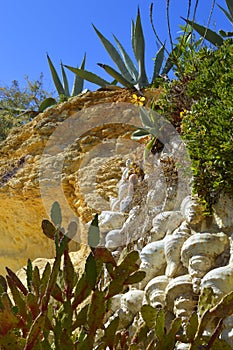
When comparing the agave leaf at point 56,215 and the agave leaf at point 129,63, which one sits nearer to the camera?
the agave leaf at point 56,215

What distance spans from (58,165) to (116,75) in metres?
1.41

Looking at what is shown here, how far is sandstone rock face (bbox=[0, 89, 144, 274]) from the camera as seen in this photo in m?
4.64

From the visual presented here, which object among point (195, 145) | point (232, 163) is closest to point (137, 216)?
point (195, 145)

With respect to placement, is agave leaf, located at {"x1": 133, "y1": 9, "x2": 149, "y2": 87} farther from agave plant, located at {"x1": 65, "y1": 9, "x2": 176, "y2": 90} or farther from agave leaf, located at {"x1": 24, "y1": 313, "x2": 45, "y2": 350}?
agave leaf, located at {"x1": 24, "y1": 313, "x2": 45, "y2": 350}

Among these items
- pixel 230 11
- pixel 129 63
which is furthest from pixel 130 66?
pixel 230 11

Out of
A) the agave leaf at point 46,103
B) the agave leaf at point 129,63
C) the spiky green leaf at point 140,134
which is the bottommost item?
the spiky green leaf at point 140,134

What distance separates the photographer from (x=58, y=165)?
4906 millimetres

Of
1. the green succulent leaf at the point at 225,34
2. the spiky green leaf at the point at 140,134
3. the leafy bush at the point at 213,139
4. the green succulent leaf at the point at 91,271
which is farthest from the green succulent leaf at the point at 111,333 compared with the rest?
the green succulent leaf at the point at 225,34

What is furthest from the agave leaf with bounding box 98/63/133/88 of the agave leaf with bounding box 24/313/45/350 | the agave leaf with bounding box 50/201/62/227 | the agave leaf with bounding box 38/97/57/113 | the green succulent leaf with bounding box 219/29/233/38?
the agave leaf with bounding box 24/313/45/350

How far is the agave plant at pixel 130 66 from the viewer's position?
5.71 metres

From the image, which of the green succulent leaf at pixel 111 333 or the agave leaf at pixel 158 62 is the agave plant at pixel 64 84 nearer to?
the agave leaf at pixel 158 62

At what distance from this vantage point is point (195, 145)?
2793mm

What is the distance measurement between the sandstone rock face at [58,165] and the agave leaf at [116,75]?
142 millimetres

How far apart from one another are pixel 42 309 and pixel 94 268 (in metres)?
0.17
